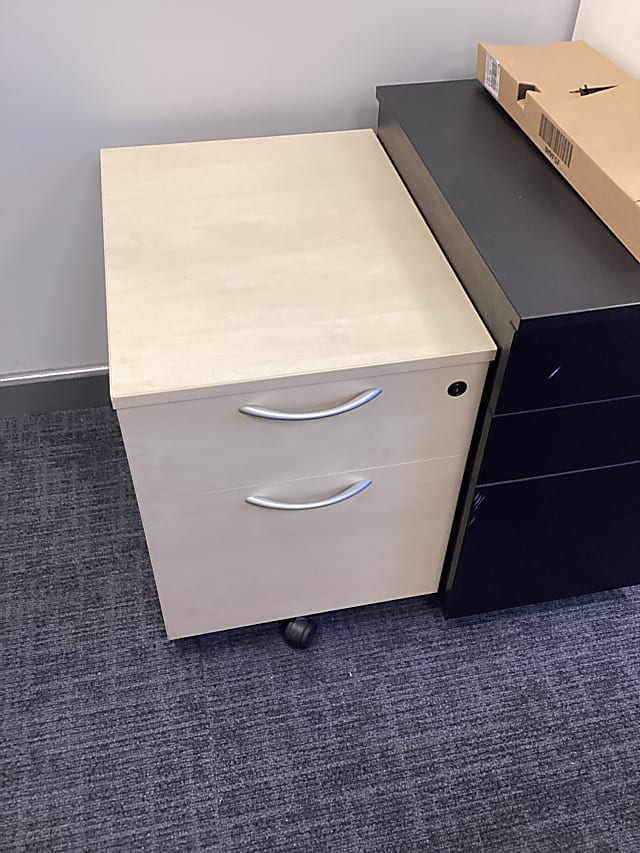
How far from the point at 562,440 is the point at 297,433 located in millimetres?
331

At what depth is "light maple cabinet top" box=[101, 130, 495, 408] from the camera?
2.82 feet

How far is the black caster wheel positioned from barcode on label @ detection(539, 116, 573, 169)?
768mm

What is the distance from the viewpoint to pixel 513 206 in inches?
38.1

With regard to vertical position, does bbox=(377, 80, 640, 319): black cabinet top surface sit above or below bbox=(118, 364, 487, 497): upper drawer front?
above

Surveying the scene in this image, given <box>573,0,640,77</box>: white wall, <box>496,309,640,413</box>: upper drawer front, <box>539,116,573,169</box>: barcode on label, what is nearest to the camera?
<box>496,309,640,413</box>: upper drawer front

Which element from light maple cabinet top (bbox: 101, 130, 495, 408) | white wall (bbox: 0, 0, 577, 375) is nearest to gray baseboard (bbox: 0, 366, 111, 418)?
white wall (bbox: 0, 0, 577, 375)

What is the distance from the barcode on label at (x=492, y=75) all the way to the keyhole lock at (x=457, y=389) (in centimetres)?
52

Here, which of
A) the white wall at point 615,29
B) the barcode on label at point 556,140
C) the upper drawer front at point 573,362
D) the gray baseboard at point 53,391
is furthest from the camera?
the gray baseboard at point 53,391

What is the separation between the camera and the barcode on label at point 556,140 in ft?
3.18

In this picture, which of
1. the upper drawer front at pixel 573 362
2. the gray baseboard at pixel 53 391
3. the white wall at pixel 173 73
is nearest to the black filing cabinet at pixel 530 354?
the upper drawer front at pixel 573 362

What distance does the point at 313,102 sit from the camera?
1.29 meters

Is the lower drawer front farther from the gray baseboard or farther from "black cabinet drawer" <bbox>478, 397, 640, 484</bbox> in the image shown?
the gray baseboard

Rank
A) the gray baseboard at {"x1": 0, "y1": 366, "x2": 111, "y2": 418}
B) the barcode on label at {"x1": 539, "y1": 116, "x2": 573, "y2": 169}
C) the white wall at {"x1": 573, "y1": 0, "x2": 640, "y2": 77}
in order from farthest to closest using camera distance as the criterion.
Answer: the gray baseboard at {"x1": 0, "y1": 366, "x2": 111, "y2": 418} → the white wall at {"x1": 573, "y1": 0, "x2": 640, "y2": 77} → the barcode on label at {"x1": 539, "y1": 116, "x2": 573, "y2": 169}

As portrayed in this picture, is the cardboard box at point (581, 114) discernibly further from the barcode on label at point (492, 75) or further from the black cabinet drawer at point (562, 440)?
the black cabinet drawer at point (562, 440)
